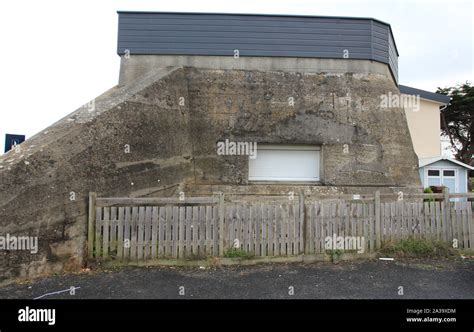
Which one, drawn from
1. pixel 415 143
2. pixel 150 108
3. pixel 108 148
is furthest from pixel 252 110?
pixel 415 143

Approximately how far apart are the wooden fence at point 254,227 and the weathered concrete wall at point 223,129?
574 mm

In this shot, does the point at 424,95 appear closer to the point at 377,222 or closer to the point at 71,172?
the point at 377,222

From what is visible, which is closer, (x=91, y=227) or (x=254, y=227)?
(x=91, y=227)

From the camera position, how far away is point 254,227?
6.95m

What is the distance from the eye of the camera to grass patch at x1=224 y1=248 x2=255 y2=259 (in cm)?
675

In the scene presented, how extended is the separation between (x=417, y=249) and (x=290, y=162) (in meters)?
4.11

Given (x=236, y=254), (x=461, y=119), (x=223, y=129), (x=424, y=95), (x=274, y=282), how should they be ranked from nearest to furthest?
(x=274, y=282) → (x=236, y=254) → (x=223, y=129) → (x=424, y=95) → (x=461, y=119)

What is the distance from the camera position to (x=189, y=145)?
9.67 m

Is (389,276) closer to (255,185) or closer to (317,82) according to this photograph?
(255,185)

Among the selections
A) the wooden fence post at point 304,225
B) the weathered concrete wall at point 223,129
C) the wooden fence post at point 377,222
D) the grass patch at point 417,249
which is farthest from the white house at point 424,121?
the wooden fence post at point 304,225

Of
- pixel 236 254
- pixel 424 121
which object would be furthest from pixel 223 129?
pixel 424 121

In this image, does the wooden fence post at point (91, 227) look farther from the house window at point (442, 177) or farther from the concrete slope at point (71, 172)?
the house window at point (442, 177)
